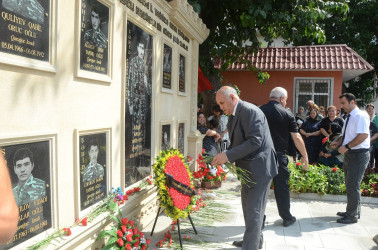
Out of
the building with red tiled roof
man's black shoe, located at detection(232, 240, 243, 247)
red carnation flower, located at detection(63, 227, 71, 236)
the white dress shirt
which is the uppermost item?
the building with red tiled roof

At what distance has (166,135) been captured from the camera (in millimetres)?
4938

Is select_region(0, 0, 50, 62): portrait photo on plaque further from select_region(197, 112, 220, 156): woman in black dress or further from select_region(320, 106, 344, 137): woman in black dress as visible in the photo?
select_region(320, 106, 344, 137): woman in black dress

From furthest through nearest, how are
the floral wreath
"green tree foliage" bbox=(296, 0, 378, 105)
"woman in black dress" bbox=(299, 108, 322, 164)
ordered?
"green tree foliage" bbox=(296, 0, 378, 105) < "woman in black dress" bbox=(299, 108, 322, 164) < the floral wreath

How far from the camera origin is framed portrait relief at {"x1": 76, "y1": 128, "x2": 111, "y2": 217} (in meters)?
2.76

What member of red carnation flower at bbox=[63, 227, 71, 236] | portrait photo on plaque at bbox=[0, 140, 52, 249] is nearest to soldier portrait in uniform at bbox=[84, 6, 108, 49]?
portrait photo on plaque at bbox=[0, 140, 52, 249]

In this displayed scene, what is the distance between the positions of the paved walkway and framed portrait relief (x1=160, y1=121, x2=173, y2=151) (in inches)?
42.3

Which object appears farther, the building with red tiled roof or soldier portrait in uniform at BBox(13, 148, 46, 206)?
the building with red tiled roof

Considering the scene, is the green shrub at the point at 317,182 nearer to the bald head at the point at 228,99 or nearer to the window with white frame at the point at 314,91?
the bald head at the point at 228,99

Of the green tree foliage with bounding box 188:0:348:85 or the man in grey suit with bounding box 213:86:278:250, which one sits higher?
the green tree foliage with bounding box 188:0:348:85

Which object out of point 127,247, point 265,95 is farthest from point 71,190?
point 265,95

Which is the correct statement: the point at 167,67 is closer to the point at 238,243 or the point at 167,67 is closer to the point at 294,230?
the point at 238,243

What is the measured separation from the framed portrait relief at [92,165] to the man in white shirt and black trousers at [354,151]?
10.7 feet

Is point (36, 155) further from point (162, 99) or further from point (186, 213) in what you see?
point (162, 99)

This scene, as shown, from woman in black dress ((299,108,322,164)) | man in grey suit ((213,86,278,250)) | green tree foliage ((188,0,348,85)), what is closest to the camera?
man in grey suit ((213,86,278,250))
